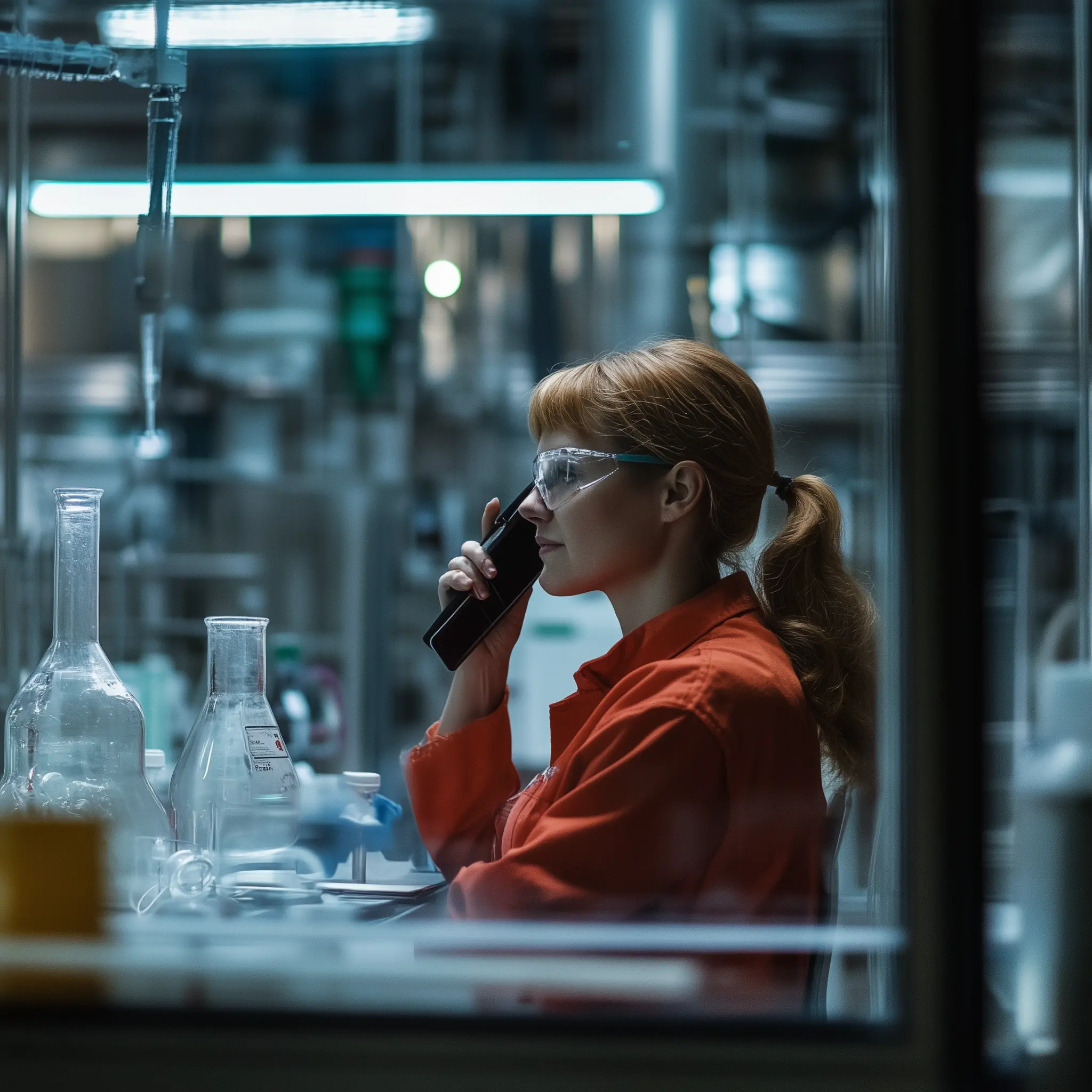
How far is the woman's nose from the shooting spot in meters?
1.29

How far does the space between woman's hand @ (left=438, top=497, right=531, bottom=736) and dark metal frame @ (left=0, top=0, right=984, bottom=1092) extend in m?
0.78

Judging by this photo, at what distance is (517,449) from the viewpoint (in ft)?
12.3

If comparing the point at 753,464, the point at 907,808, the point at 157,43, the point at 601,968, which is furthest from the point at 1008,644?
the point at 157,43

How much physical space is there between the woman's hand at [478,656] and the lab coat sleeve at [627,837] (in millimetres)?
361

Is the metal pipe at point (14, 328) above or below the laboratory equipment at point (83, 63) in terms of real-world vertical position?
below

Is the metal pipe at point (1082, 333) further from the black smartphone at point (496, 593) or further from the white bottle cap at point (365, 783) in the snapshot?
the white bottle cap at point (365, 783)

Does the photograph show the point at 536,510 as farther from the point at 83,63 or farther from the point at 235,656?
the point at 83,63

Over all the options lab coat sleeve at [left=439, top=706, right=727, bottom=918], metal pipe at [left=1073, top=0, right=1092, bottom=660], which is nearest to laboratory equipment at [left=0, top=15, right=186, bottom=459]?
lab coat sleeve at [left=439, top=706, right=727, bottom=918]

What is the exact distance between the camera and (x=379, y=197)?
5.52ft

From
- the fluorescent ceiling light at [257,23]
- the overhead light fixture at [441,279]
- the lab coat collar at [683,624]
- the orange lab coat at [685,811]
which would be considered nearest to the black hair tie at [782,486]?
the lab coat collar at [683,624]

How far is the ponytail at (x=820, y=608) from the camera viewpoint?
1.17 m

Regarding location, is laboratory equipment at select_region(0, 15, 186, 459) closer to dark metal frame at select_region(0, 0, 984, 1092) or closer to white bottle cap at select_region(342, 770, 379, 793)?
white bottle cap at select_region(342, 770, 379, 793)

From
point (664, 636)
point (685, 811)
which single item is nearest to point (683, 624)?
point (664, 636)

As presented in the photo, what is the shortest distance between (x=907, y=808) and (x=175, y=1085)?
38 centimetres
